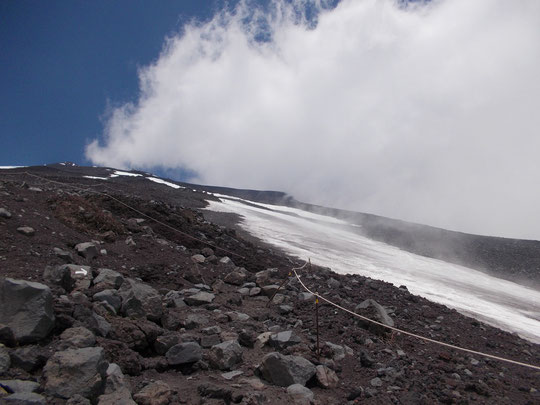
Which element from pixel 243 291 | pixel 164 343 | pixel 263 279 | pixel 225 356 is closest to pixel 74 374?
pixel 164 343

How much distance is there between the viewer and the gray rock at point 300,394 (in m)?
3.28

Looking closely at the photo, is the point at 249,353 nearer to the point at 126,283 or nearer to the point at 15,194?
the point at 126,283

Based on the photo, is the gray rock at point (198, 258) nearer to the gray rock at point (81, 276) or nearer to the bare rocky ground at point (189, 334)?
the bare rocky ground at point (189, 334)

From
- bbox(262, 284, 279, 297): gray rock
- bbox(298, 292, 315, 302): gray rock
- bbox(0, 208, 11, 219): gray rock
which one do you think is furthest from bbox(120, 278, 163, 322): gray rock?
bbox(0, 208, 11, 219): gray rock

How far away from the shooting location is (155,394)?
2.88m

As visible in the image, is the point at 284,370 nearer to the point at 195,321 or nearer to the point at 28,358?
the point at 195,321

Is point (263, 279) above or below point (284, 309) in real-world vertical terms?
above

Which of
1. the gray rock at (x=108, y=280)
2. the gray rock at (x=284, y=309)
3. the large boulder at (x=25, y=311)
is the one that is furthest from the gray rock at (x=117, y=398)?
the gray rock at (x=284, y=309)

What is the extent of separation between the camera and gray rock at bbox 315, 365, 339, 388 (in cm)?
368

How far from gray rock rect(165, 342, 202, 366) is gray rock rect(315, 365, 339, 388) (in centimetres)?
137

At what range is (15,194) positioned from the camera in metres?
7.25

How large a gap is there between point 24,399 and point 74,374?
42 centimetres

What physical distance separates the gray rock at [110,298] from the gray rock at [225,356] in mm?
1352

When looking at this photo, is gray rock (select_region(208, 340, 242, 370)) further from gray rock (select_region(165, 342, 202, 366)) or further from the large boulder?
the large boulder
